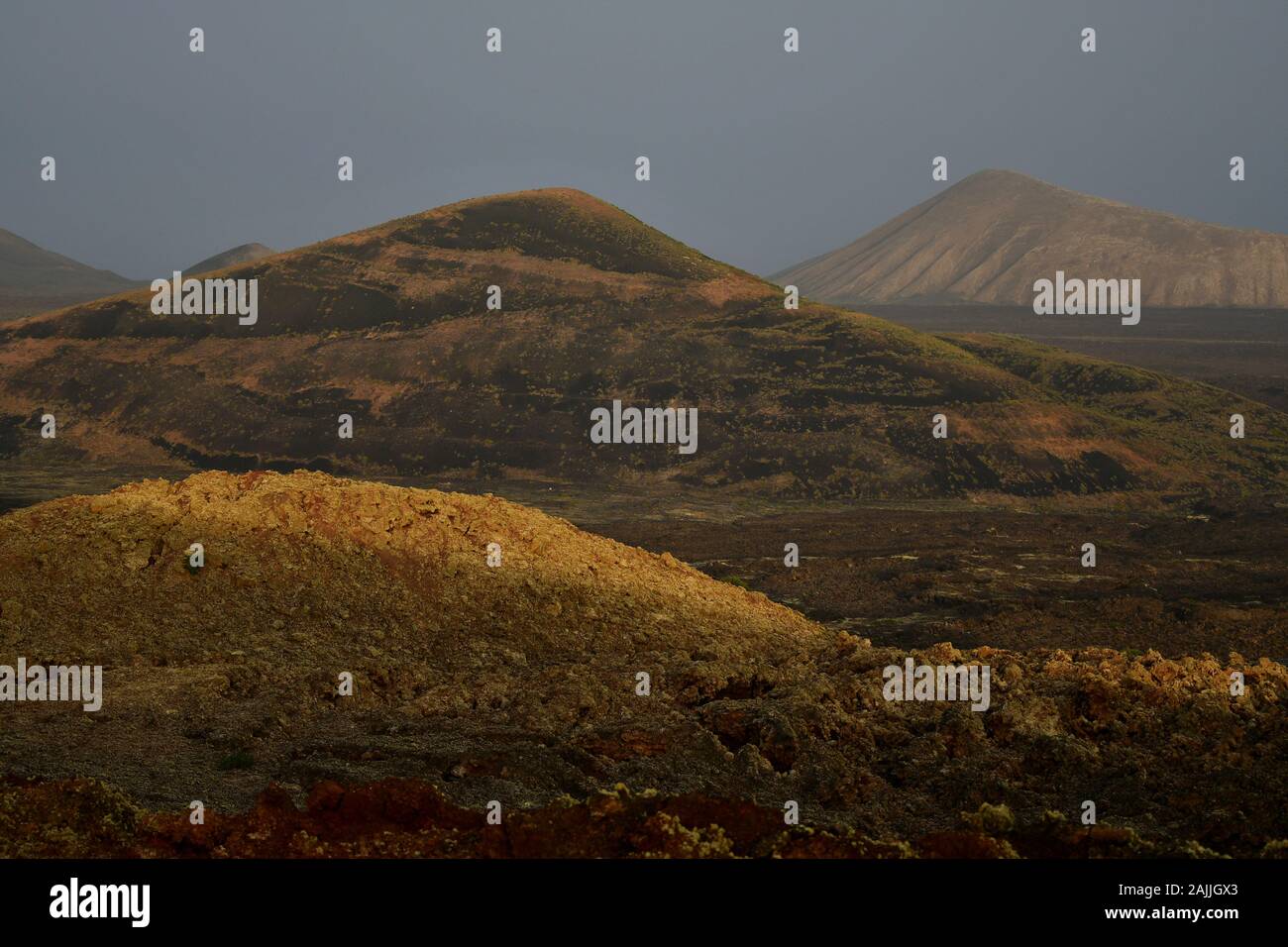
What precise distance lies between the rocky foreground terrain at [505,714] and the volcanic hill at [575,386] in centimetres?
3245

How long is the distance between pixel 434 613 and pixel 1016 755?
8582 mm

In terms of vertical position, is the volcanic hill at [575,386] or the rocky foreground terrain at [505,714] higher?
the volcanic hill at [575,386]

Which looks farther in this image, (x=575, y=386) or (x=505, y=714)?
(x=575, y=386)

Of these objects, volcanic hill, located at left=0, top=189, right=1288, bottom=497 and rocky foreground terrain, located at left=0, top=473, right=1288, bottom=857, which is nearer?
rocky foreground terrain, located at left=0, top=473, right=1288, bottom=857

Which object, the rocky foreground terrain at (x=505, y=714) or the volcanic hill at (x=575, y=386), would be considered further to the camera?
the volcanic hill at (x=575, y=386)

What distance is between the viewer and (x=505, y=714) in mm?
14227

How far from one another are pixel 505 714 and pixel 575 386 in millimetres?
46734

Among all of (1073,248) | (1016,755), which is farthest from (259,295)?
(1073,248)

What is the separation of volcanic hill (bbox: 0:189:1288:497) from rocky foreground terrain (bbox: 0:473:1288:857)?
32450 mm

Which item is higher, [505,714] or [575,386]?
[575,386]

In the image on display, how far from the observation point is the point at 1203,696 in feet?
45.1

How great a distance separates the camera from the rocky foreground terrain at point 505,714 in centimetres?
999

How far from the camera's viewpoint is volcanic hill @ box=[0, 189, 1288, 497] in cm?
5272

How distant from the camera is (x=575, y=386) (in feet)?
198
